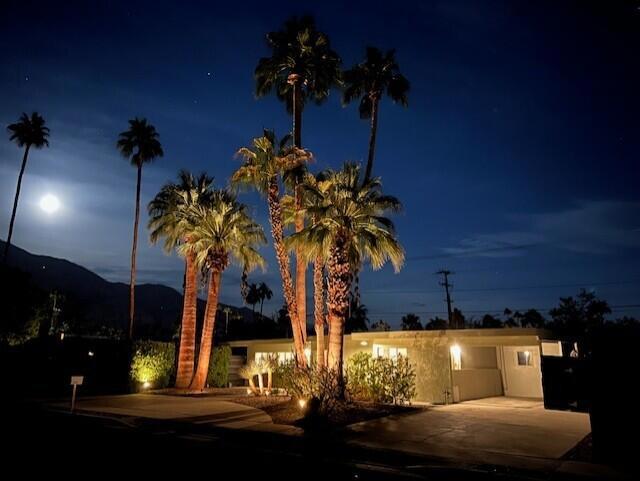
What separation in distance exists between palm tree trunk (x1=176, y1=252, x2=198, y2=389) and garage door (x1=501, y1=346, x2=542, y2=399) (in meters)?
16.8

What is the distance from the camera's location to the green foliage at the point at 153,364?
958 inches

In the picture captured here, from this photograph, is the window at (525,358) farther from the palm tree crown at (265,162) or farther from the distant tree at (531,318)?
the distant tree at (531,318)

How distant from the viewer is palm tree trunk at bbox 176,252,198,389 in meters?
23.7

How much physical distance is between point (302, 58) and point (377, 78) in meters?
3.94

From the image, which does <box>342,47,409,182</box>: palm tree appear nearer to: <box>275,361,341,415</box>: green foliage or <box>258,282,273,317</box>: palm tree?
<box>275,361,341,415</box>: green foliage

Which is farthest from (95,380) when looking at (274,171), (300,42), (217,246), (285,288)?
(300,42)

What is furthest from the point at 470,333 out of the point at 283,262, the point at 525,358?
the point at 283,262

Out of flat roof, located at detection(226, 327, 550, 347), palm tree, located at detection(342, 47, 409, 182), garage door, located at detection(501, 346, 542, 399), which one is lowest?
garage door, located at detection(501, 346, 542, 399)

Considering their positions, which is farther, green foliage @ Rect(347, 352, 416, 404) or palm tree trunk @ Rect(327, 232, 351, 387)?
green foliage @ Rect(347, 352, 416, 404)

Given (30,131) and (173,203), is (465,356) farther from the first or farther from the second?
(30,131)

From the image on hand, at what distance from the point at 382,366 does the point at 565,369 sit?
6402 mm

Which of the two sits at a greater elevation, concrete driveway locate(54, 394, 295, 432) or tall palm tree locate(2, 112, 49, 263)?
tall palm tree locate(2, 112, 49, 263)

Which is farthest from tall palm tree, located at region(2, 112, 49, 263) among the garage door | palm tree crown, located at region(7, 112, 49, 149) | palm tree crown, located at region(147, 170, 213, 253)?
the garage door

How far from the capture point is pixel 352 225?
1695 centimetres
